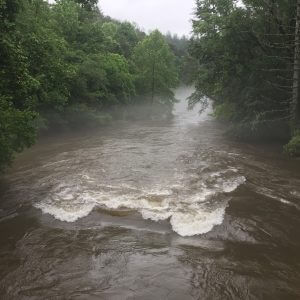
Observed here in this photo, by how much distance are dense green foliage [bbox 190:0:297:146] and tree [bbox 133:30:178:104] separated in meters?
21.2

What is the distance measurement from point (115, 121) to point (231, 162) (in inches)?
789

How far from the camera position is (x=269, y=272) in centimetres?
743

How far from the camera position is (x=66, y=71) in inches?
562

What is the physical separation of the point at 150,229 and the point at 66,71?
771 cm

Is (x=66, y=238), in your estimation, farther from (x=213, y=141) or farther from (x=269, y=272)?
(x=213, y=141)

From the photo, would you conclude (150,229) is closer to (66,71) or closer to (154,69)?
(66,71)

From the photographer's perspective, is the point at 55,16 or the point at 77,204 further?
the point at 55,16

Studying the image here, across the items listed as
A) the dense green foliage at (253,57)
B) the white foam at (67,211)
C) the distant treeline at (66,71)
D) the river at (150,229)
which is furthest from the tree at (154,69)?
the white foam at (67,211)

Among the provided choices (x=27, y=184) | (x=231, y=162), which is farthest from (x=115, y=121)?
(x=27, y=184)

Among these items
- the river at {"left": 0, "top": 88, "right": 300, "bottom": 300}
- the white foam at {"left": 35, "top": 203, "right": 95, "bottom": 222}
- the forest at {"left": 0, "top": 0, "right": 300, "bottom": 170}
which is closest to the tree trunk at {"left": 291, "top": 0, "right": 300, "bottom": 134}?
the forest at {"left": 0, "top": 0, "right": 300, "bottom": 170}

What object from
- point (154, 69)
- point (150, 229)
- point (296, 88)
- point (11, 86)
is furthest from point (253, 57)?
point (154, 69)

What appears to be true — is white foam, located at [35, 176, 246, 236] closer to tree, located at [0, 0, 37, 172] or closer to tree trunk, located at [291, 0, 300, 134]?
tree, located at [0, 0, 37, 172]

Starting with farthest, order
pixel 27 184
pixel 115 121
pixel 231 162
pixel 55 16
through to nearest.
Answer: pixel 115 121 → pixel 55 16 → pixel 231 162 → pixel 27 184

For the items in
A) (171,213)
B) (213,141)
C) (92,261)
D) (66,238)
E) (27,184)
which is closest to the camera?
(92,261)
